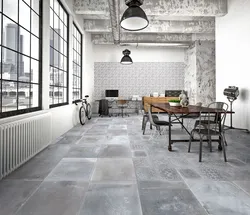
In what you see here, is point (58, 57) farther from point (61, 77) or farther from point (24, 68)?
point (24, 68)

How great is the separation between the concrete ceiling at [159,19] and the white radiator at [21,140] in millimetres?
3525

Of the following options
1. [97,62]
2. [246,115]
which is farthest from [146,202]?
[97,62]

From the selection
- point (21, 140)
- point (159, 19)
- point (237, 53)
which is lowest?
point (21, 140)

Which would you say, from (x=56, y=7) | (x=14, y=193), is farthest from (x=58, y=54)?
(x=14, y=193)

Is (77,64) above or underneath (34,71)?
above

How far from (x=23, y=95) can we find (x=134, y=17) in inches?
89.3

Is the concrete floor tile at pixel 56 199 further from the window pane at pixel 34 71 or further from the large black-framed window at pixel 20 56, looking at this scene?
the window pane at pixel 34 71

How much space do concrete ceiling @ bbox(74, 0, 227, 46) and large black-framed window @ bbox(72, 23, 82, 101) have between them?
2.24ft

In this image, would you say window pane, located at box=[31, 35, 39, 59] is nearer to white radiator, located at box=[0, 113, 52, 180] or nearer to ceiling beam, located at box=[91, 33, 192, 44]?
white radiator, located at box=[0, 113, 52, 180]

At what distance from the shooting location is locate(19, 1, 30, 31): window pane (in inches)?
123

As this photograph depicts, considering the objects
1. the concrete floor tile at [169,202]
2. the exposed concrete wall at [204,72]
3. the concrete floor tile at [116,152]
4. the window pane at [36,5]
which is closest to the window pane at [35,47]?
the window pane at [36,5]

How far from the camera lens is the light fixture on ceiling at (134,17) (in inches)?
137

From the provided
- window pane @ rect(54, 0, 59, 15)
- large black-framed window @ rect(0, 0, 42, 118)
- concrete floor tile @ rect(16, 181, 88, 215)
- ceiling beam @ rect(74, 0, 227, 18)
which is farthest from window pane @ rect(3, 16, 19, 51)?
ceiling beam @ rect(74, 0, 227, 18)

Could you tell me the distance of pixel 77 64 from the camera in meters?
7.32
